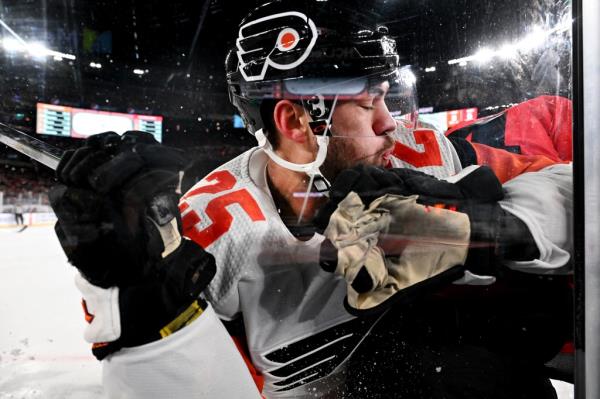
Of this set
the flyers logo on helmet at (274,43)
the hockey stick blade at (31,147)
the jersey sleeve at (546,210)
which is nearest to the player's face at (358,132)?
the flyers logo on helmet at (274,43)

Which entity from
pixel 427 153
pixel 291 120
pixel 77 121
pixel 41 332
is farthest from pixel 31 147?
pixel 427 153

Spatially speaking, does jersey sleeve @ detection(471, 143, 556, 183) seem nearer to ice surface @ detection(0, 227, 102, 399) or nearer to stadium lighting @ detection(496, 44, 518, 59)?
stadium lighting @ detection(496, 44, 518, 59)

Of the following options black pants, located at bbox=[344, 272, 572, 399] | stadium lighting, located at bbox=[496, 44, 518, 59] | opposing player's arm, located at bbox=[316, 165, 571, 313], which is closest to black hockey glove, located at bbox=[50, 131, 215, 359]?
opposing player's arm, located at bbox=[316, 165, 571, 313]

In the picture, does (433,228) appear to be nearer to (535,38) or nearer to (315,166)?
(315,166)

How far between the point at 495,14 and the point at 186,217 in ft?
2.27

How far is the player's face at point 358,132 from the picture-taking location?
754mm

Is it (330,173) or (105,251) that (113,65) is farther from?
(330,173)

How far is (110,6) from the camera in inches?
28.3

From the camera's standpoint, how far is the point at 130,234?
2.20 feet

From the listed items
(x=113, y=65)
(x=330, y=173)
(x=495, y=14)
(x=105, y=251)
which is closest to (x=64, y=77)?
(x=113, y=65)

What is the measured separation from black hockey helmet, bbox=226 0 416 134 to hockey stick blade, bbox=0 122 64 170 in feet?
0.98

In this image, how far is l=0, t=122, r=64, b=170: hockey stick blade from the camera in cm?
67

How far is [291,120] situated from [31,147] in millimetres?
423

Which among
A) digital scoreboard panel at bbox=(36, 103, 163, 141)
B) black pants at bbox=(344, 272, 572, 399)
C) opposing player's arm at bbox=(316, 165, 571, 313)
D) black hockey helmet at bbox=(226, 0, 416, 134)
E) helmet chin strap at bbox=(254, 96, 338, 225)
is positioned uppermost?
black hockey helmet at bbox=(226, 0, 416, 134)
